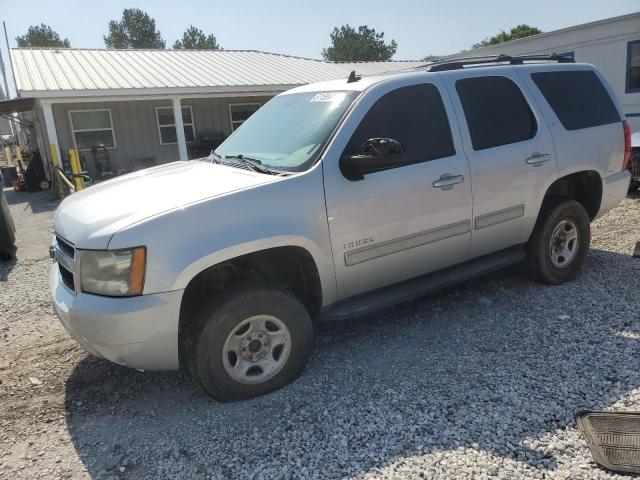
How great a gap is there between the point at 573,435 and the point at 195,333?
224 centimetres

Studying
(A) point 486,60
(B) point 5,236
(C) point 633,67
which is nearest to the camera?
(A) point 486,60

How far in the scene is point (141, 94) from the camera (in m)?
14.2

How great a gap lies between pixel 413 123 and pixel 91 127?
50.0 feet

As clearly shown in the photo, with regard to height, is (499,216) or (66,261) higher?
(66,261)

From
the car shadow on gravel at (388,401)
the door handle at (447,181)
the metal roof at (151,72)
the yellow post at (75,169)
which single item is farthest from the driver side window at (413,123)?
the yellow post at (75,169)

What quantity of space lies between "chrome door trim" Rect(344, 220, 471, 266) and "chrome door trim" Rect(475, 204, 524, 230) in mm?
133

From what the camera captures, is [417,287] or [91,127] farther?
[91,127]

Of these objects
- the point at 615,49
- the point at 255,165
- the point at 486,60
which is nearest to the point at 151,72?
the point at 615,49

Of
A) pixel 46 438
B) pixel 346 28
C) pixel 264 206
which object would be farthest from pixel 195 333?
pixel 346 28

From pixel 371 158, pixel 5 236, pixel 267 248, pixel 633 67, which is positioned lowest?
pixel 5 236

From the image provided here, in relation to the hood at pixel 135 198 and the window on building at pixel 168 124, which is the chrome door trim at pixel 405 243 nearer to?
the hood at pixel 135 198

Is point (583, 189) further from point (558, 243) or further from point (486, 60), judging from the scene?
point (486, 60)

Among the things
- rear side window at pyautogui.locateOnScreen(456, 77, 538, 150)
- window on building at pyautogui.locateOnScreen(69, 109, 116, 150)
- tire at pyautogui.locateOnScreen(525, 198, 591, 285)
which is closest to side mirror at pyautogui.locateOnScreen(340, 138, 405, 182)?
rear side window at pyautogui.locateOnScreen(456, 77, 538, 150)

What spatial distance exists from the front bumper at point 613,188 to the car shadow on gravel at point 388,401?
3.79ft
